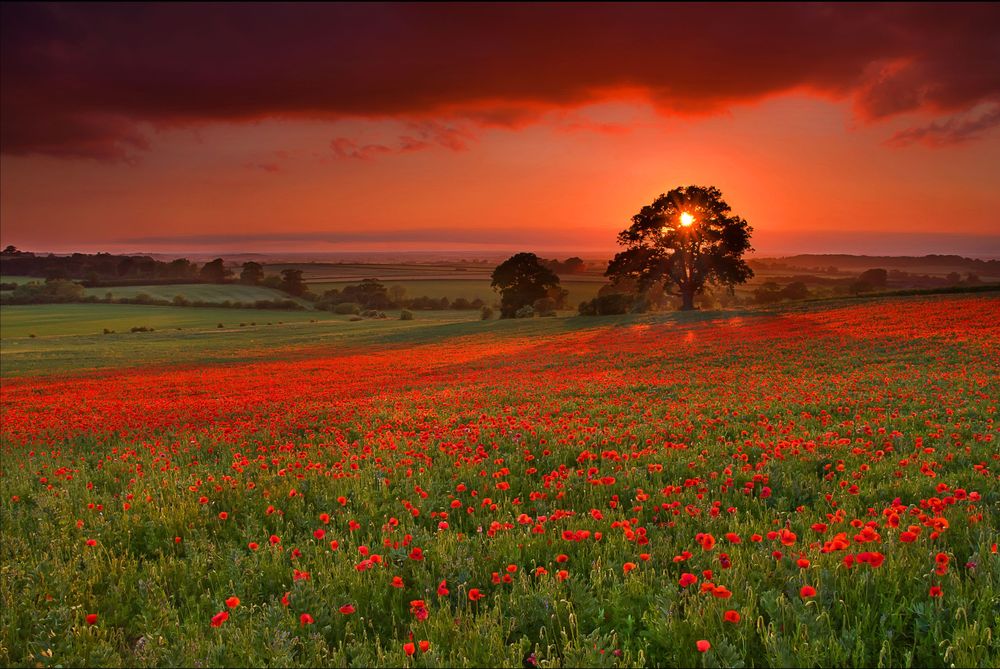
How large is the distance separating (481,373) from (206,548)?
757 inches

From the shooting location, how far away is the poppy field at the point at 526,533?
3.33 meters

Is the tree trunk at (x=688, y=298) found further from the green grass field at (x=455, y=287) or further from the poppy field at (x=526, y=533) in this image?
the green grass field at (x=455, y=287)

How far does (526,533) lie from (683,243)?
57.4 metres

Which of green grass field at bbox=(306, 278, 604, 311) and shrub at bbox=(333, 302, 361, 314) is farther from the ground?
green grass field at bbox=(306, 278, 604, 311)

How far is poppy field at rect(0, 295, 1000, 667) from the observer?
333cm

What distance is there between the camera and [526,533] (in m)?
4.82

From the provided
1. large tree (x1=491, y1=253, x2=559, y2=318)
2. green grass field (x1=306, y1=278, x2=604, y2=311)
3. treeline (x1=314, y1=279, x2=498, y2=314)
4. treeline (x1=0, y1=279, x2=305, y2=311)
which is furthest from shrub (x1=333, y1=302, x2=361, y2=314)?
large tree (x1=491, y1=253, x2=559, y2=318)

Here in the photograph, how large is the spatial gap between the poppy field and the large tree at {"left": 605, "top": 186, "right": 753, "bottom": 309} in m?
45.9

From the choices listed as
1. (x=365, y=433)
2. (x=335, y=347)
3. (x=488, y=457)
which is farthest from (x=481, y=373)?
(x=335, y=347)

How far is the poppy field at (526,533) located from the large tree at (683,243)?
45.9 m

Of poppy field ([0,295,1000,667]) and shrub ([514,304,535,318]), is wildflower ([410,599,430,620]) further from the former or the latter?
shrub ([514,304,535,318])

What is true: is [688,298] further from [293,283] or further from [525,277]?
[293,283]

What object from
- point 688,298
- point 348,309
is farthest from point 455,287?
point 688,298

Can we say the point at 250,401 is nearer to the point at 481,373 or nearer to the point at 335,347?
the point at 481,373
